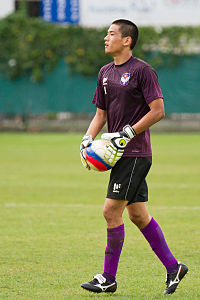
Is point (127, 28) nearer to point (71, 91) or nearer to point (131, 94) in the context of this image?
point (131, 94)

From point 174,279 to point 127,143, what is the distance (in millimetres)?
1255

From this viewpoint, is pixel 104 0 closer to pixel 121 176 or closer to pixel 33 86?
pixel 33 86

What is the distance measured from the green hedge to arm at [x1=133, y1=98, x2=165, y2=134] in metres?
24.2

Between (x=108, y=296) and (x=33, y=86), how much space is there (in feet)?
81.3

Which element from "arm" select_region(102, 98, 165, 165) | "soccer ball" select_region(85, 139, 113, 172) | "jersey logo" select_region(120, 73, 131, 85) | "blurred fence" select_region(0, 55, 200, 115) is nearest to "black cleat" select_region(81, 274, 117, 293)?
"soccer ball" select_region(85, 139, 113, 172)

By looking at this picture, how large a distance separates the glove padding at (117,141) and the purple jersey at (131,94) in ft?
0.51

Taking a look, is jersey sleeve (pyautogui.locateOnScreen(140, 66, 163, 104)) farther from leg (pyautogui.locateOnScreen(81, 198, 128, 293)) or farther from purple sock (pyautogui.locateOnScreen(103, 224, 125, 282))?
purple sock (pyautogui.locateOnScreen(103, 224, 125, 282))

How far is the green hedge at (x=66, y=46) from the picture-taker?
1189 inches

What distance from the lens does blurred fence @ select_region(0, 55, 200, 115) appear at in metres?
29.5

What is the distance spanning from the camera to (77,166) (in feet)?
58.0

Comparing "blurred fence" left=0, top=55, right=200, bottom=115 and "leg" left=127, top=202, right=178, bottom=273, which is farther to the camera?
"blurred fence" left=0, top=55, right=200, bottom=115

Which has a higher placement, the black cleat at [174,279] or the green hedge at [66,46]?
the black cleat at [174,279]

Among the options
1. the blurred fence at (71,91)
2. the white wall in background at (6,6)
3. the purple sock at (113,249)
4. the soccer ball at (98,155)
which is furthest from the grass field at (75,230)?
the white wall in background at (6,6)

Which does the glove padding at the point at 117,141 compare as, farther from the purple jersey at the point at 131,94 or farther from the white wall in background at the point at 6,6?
the white wall in background at the point at 6,6
